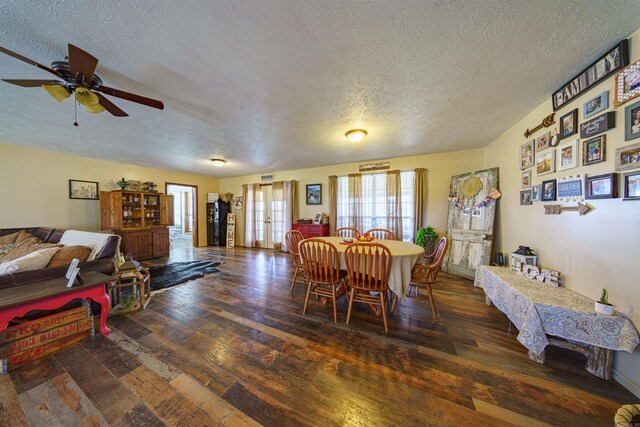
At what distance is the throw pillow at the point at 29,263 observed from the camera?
74.4 inches

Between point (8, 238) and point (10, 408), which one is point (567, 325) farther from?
point (8, 238)

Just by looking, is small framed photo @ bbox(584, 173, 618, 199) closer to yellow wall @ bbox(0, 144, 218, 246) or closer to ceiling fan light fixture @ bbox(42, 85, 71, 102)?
ceiling fan light fixture @ bbox(42, 85, 71, 102)

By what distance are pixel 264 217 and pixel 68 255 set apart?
4.34 metres

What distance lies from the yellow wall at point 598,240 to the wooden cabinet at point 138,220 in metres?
7.28

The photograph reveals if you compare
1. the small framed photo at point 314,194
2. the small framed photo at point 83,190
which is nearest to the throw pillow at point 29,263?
the small framed photo at point 83,190

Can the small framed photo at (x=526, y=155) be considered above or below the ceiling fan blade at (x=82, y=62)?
below

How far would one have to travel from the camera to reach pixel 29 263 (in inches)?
78.0

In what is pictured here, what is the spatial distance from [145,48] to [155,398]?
2435mm

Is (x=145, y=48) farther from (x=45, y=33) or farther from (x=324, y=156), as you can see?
(x=324, y=156)

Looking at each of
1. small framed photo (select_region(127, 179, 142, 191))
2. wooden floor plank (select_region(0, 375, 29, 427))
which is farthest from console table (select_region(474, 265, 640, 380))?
small framed photo (select_region(127, 179, 142, 191))

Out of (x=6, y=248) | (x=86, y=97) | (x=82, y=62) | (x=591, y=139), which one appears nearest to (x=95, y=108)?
(x=86, y=97)

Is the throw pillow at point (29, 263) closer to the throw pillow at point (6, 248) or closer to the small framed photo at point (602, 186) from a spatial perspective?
the throw pillow at point (6, 248)

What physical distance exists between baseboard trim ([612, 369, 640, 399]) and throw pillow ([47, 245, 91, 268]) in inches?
195

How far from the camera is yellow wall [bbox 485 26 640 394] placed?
1375 mm
